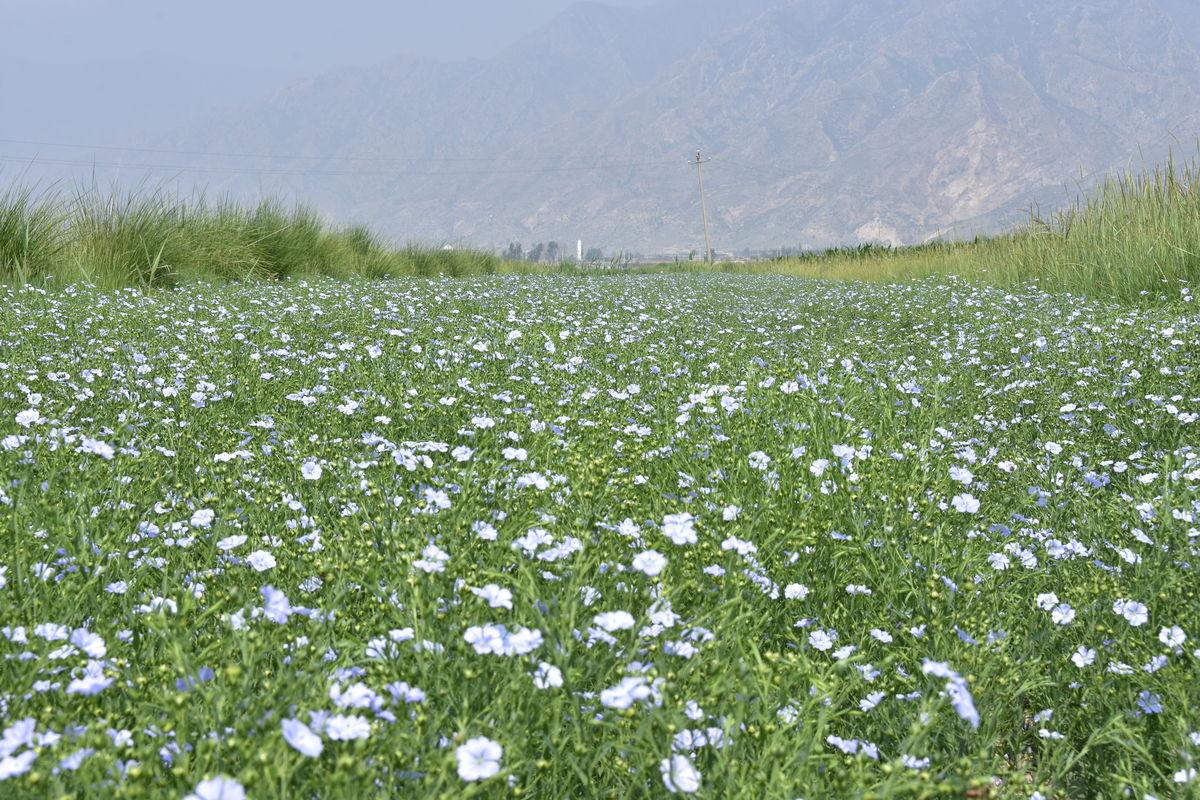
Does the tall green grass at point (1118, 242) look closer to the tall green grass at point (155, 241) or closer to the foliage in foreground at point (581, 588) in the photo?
the foliage in foreground at point (581, 588)

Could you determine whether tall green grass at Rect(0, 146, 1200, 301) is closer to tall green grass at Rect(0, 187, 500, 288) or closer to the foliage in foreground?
tall green grass at Rect(0, 187, 500, 288)

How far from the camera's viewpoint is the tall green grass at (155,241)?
33.6 ft

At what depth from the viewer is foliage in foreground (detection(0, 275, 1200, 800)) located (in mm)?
1592

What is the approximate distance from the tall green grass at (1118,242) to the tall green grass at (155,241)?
1191cm

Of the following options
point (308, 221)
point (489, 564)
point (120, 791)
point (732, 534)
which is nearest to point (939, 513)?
point (732, 534)

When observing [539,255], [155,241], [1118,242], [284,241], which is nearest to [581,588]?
[1118,242]

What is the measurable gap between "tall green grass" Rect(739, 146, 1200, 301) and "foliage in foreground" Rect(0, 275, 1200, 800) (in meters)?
5.29

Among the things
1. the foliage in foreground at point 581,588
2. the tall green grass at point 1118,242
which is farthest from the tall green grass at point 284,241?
the foliage in foreground at point 581,588

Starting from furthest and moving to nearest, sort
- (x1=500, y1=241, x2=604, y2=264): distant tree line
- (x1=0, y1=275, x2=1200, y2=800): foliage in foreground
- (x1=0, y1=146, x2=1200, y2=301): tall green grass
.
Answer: (x1=500, y1=241, x2=604, y2=264): distant tree line, (x1=0, y1=146, x2=1200, y2=301): tall green grass, (x1=0, y1=275, x2=1200, y2=800): foliage in foreground

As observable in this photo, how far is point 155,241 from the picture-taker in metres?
11.7

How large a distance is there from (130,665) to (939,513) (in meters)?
2.64

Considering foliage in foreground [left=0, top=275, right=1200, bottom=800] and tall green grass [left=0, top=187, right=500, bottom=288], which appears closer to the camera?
foliage in foreground [left=0, top=275, right=1200, bottom=800]

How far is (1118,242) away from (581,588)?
1112cm

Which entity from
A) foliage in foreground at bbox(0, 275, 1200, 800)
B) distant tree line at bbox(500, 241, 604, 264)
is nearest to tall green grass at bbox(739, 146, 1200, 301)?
foliage in foreground at bbox(0, 275, 1200, 800)
